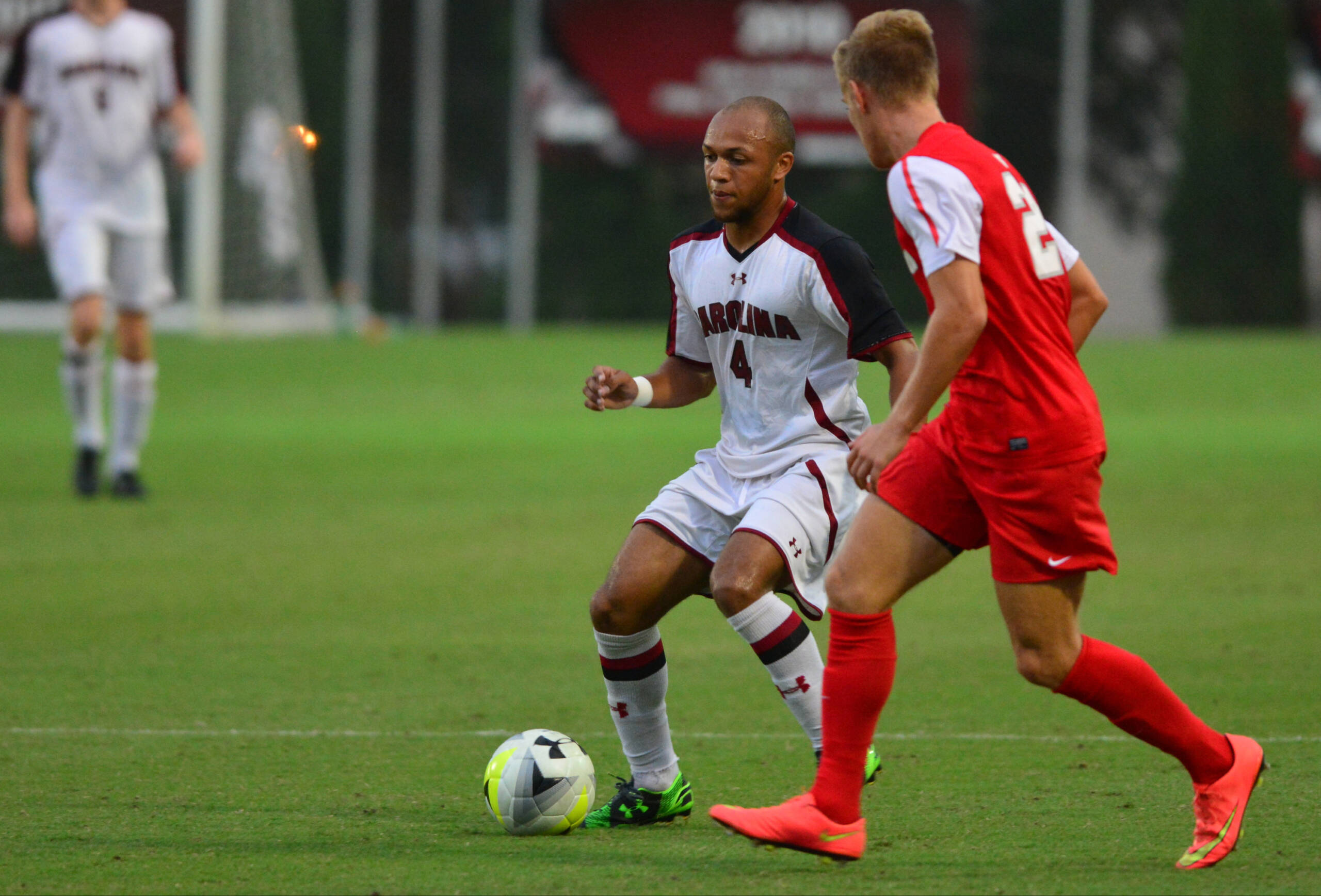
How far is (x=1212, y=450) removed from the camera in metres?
14.4

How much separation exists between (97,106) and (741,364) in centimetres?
755

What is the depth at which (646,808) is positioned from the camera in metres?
4.86

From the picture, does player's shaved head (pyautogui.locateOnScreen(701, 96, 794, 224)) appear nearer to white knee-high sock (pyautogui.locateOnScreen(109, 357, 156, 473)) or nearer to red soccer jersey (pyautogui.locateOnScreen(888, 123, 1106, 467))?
red soccer jersey (pyautogui.locateOnScreen(888, 123, 1106, 467))

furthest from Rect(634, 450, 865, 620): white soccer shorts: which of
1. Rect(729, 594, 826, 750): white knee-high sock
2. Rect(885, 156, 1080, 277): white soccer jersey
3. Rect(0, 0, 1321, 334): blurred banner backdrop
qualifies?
Rect(0, 0, 1321, 334): blurred banner backdrop

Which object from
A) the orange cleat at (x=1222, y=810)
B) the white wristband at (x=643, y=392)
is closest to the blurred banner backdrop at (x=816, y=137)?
the white wristband at (x=643, y=392)

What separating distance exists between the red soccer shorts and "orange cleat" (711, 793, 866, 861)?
66cm

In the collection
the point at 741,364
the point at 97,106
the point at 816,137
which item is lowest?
the point at 816,137

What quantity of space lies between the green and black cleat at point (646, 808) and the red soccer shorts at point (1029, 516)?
3.27 feet

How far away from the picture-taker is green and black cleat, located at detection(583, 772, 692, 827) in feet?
16.0

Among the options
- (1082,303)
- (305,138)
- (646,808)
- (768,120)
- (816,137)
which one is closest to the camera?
(1082,303)

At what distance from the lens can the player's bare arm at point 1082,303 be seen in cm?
460

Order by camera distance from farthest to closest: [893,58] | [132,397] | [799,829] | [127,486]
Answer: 1. [127,486]
2. [132,397]
3. [893,58]
4. [799,829]

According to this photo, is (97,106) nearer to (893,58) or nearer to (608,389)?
(608,389)

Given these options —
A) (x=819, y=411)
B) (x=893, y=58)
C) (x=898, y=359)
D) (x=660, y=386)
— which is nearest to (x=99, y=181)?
(x=660, y=386)
